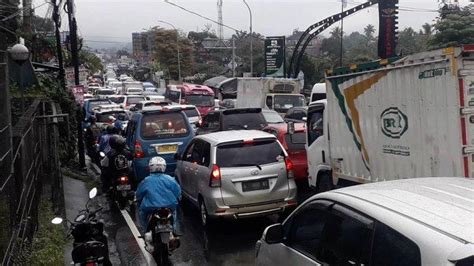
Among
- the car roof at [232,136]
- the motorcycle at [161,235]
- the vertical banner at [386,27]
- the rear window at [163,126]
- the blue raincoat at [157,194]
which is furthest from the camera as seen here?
the vertical banner at [386,27]

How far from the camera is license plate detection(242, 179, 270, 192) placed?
9.40 meters

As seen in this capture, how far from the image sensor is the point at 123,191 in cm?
1162

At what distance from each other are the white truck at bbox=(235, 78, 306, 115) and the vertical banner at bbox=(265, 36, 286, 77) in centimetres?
1217

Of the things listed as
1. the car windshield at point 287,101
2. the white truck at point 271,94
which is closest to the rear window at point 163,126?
the white truck at point 271,94

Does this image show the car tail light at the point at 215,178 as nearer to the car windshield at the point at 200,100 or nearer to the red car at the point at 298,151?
the red car at the point at 298,151

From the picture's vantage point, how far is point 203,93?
3453 cm

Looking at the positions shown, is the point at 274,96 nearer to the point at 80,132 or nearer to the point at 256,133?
the point at 80,132

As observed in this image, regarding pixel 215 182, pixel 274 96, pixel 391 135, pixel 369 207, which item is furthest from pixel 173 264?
pixel 274 96

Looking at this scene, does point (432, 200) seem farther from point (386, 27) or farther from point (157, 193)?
point (386, 27)

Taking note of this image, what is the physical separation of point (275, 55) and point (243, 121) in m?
28.1

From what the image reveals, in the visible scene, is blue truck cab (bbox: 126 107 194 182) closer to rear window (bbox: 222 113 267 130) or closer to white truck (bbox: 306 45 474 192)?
rear window (bbox: 222 113 267 130)

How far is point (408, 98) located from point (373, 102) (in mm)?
949

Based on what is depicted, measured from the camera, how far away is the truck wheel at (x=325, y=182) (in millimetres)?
11047

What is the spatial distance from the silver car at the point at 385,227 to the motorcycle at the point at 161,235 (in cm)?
243
